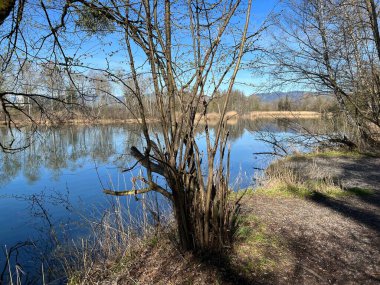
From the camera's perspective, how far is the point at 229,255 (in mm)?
3857

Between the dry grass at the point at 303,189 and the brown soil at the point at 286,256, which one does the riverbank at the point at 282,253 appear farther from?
the dry grass at the point at 303,189

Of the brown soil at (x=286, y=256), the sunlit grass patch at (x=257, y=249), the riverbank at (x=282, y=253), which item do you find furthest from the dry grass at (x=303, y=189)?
the sunlit grass patch at (x=257, y=249)

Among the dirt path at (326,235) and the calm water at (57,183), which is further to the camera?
the calm water at (57,183)

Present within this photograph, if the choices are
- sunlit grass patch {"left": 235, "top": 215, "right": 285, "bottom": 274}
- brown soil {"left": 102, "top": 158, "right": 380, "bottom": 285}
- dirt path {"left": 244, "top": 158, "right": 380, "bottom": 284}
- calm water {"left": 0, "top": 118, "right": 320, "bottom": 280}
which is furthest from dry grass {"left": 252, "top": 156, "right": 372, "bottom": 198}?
sunlit grass patch {"left": 235, "top": 215, "right": 285, "bottom": 274}

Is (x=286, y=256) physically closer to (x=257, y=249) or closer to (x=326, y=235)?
(x=257, y=249)

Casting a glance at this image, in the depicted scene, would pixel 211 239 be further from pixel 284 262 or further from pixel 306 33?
pixel 306 33

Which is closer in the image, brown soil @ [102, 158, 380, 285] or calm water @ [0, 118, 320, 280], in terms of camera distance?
brown soil @ [102, 158, 380, 285]

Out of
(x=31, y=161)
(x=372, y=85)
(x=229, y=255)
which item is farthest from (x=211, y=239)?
(x=31, y=161)

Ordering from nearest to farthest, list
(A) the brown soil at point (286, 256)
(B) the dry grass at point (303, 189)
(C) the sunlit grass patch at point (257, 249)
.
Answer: (A) the brown soil at point (286, 256), (C) the sunlit grass patch at point (257, 249), (B) the dry grass at point (303, 189)

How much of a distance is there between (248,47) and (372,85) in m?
10.1

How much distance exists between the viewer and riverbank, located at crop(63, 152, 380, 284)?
3.53m

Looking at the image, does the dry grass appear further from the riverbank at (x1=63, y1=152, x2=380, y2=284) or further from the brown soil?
the brown soil

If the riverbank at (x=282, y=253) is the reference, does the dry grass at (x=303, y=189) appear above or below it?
below

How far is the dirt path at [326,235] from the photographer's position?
3580 mm
